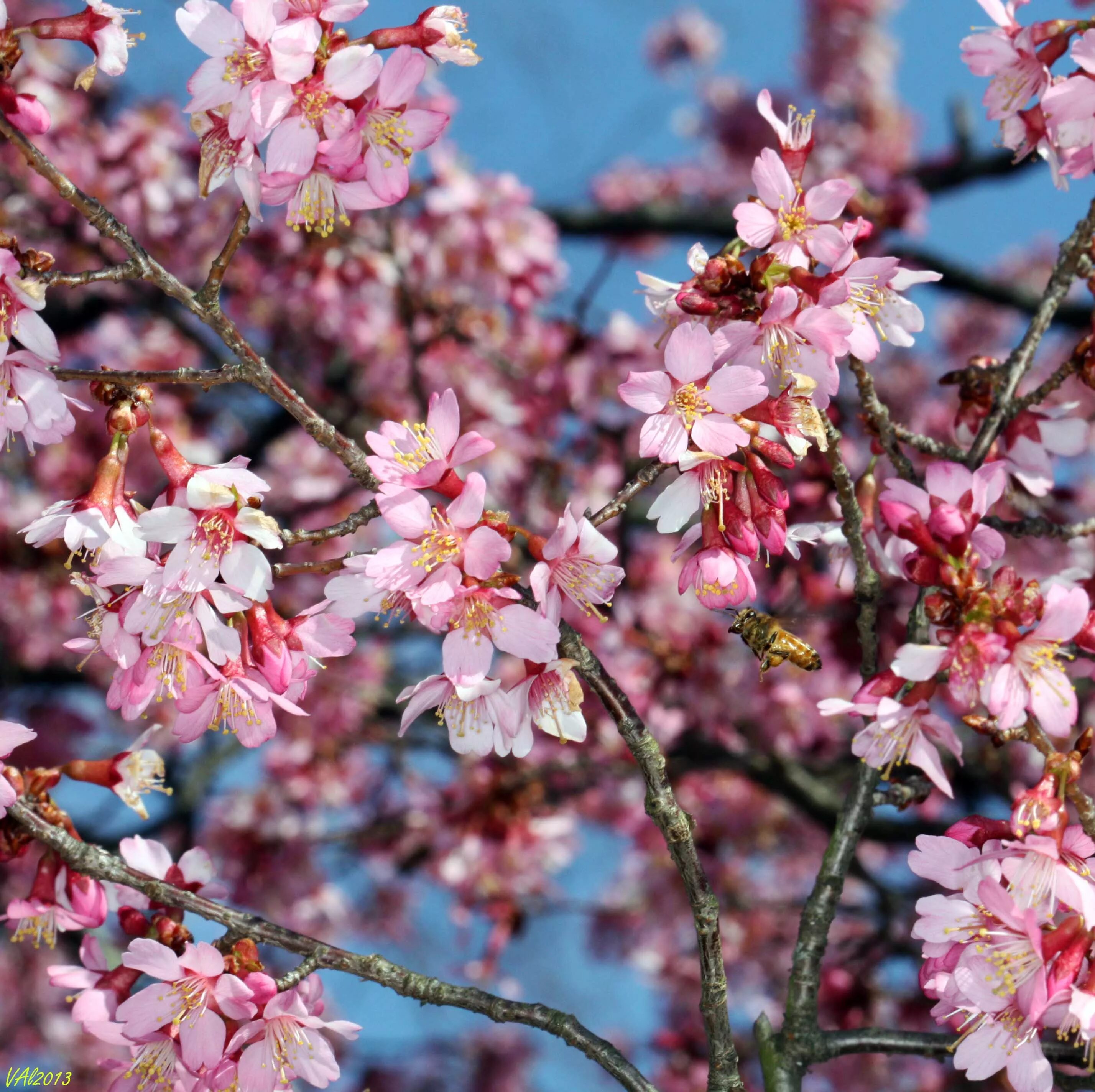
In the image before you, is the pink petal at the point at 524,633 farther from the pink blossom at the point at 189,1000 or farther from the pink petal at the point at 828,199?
the pink petal at the point at 828,199

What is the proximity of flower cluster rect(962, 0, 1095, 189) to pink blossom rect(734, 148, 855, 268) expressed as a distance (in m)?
0.44

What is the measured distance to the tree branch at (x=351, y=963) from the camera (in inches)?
61.4

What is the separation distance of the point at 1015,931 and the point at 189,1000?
109cm

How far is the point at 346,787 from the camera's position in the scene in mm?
5781

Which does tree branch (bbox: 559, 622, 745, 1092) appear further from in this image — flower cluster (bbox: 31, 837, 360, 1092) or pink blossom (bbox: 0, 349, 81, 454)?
pink blossom (bbox: 0, 349, 81, 454)

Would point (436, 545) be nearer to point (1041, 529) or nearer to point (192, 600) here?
point (192, 600)

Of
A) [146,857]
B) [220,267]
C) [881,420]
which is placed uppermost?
[881,420]

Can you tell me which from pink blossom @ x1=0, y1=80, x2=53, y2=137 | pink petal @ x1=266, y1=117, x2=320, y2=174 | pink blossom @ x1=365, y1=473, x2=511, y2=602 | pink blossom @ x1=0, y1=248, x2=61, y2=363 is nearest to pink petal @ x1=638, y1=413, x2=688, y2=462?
pink blossom @ x1=365, y1=473, x2=511, y2=602

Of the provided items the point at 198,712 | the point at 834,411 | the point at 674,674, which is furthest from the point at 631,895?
the point at 198,712

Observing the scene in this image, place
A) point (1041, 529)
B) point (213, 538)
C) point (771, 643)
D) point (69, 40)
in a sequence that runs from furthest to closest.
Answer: point (1041, 529) → point (771, 643) → point (69, 40) → point (213, 538)

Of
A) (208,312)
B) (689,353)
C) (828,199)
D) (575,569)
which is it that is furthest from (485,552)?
(828,199)

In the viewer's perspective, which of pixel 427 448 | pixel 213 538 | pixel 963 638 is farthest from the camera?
pixel 427 448

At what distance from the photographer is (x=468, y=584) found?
139 centimetres

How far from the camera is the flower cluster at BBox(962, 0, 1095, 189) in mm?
1672
